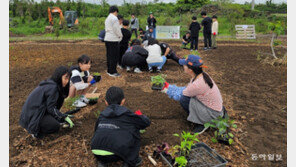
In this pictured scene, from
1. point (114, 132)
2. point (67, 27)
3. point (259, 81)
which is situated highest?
point (67, 27)

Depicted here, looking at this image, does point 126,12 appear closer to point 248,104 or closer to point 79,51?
point 79,51

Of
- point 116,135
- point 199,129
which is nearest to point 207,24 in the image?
point 199,129

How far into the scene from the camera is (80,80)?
4355mm

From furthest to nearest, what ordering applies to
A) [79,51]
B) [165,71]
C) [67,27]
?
[67,27]
[79,51]
[165,71]

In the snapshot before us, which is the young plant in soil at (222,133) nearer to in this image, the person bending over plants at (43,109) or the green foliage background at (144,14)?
the person bending over plants at (43,109)

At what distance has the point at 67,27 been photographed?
1844 centimetres

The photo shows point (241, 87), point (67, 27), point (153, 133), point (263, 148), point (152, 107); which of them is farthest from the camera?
point (67, 27)

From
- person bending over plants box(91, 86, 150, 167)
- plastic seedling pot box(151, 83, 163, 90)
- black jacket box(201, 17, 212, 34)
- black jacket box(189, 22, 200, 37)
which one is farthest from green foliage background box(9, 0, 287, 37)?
person bending over plants box(91, 86, 150, 167)

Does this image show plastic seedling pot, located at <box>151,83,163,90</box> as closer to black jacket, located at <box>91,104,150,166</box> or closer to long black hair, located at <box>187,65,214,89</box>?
long black hair, located at <box>187,65,214,89</box>

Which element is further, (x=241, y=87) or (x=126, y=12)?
(x=126, y=12)

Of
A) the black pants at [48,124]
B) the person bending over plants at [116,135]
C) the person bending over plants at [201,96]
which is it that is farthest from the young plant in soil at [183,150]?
the black pants at [48,124]

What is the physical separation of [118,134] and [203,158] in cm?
117

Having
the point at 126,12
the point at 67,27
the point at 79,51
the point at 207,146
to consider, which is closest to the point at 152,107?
the point at 207,146

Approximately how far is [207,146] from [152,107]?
1.58m
